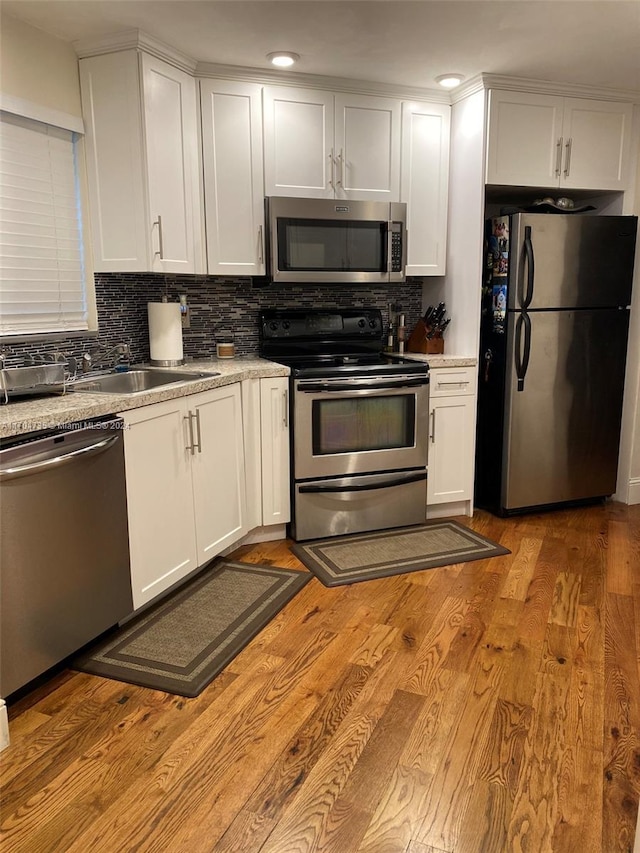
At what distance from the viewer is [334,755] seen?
1739 mm

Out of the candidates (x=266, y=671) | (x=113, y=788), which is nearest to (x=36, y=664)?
(x=113, y=788)

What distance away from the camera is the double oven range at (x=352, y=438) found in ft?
10.1

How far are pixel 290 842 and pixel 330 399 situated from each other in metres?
1.99

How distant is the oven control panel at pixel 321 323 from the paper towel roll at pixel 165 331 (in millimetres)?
549

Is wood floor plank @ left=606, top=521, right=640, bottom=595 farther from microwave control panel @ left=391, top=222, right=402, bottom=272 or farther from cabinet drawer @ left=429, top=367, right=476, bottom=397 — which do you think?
microwave control panel @ left=391, top=222, right=402, bottom=272

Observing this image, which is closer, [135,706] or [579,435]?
[135,706]

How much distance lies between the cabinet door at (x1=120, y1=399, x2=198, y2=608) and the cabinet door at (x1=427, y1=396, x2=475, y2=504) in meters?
1.44

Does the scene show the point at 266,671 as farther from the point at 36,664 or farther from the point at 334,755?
the point at 36,664

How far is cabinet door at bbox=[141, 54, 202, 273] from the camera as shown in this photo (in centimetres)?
271

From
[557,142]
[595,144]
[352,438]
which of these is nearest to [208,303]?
[352,438]

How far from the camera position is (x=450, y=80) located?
3160 mm

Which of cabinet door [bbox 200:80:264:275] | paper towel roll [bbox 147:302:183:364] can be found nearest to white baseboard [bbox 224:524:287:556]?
paper towel roll [bbox 147:302:183:364]

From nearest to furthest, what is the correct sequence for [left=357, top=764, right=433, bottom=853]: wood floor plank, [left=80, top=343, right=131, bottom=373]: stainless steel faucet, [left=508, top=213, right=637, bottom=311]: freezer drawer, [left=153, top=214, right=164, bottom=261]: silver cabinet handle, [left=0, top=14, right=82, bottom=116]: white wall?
[left=357, top=764, right=433, bottom=853]: wood floor plank < [left=0, top=14, right=82, bottom=116]: white wall < [left=153, top=214, right=164, bottom=261]: silver cabinet handle < [left=80, top=343, right=131, bottom=373]: stainless steel faucet < [left=508, top=213, right=637, bottom=311]: freezer drawer

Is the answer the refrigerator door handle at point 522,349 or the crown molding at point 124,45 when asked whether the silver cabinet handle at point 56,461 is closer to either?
the crown molding at point 124,45
